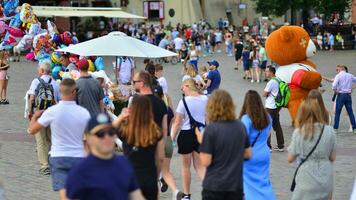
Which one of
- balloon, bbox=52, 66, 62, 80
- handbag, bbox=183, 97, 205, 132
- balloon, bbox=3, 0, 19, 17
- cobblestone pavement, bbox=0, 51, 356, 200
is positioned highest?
balloon, bbox=3, 0, 19, 17

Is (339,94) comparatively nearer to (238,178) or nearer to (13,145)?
(13,145)

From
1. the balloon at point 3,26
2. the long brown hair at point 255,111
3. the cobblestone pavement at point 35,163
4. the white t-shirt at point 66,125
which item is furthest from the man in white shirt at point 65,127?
the balloon at point 3,26

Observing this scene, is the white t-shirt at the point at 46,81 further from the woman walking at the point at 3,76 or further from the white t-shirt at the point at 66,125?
the woman walking at the point at 3,76

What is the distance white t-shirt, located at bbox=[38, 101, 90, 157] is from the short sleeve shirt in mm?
2692

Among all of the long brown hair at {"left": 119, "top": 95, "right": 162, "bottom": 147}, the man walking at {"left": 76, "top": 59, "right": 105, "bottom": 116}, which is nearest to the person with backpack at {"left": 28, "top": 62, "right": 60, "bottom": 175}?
the man walking at {"left": 76, "top": 59, "right": 105, "bottom": 116}

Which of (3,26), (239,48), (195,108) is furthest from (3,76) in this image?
(239,48)

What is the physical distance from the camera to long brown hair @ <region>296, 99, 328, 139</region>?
7363mm

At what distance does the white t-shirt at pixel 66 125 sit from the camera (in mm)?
7355

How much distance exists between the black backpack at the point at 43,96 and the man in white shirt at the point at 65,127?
10.4 feet

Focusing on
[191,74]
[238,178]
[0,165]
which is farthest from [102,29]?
[238,178]

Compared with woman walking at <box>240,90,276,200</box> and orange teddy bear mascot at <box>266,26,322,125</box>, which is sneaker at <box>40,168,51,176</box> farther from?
orange teddy bear mascot at <box>266,26,322,125</box>

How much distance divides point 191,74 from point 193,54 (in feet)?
36.0

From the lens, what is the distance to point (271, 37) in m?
14.0

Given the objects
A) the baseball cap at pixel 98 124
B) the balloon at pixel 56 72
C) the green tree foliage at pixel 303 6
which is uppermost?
the green tree foliage at pixel 303 6
